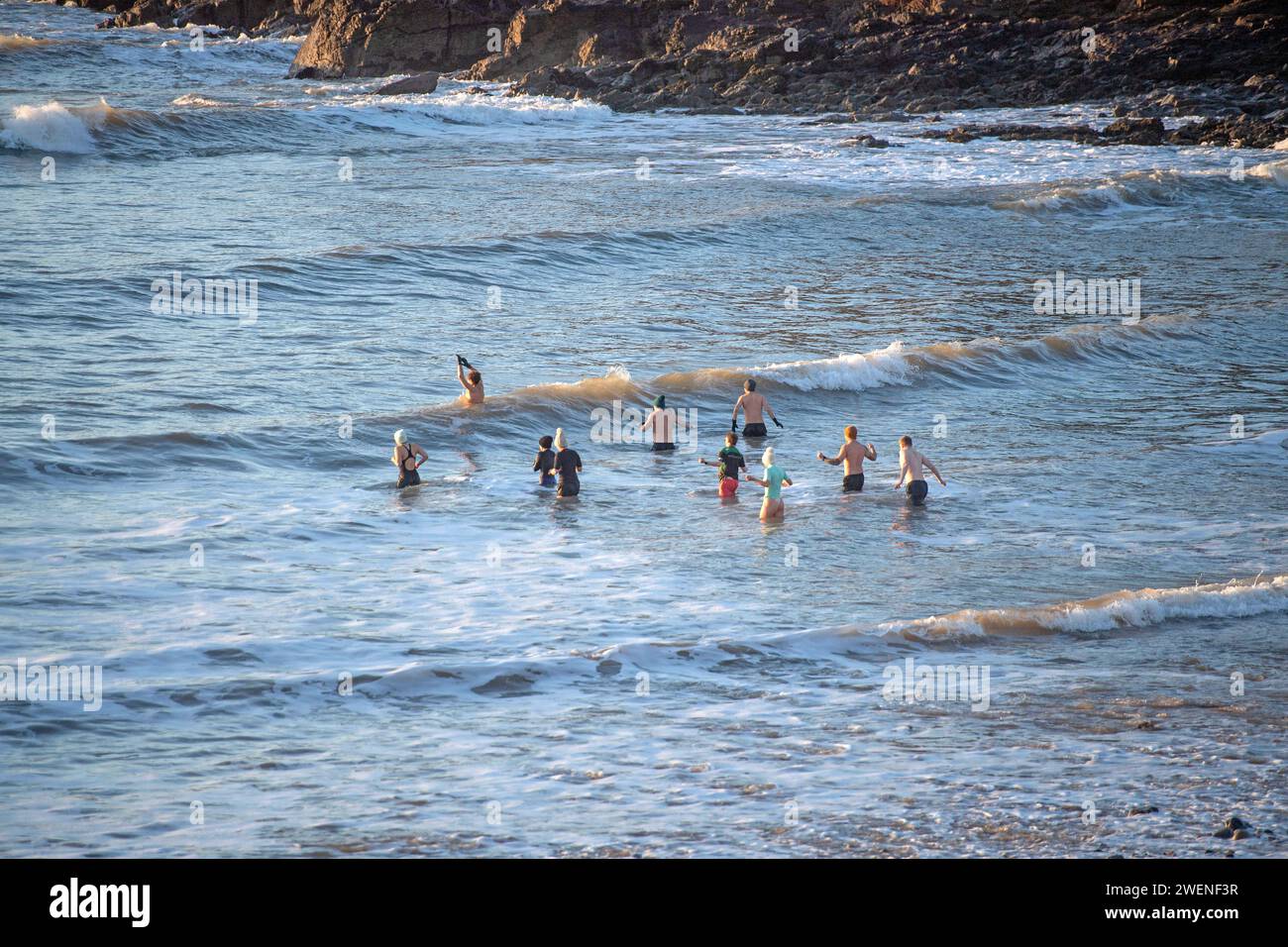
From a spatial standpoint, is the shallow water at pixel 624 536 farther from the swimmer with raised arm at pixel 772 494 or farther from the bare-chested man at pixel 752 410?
the bare-chested man at pixel 752 410

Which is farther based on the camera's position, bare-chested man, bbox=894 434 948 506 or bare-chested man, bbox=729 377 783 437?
bare-chested man, bbox=729 377 783 437

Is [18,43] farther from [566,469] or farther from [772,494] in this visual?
[772,494]

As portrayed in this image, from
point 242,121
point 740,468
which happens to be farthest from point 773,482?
point 242,121

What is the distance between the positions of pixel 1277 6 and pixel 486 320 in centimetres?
4515

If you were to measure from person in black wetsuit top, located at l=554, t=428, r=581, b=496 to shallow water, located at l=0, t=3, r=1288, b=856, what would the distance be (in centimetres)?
27

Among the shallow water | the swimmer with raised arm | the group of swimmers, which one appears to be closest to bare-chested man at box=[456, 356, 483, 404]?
the shallow water

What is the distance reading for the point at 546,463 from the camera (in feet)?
49.6

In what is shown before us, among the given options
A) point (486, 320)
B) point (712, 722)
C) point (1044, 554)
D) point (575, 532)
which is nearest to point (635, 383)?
point (486, 320)

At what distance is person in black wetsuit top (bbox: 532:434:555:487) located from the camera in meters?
15.1

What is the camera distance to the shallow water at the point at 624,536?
783 cm

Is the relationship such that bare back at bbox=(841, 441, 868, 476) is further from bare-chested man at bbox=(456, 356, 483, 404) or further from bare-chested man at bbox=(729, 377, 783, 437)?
bare-chested man at bbox=(456, 356, 483, 404)

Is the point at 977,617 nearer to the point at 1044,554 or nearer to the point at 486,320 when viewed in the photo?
the point at 1044,554

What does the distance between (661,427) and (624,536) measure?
3.78 meters

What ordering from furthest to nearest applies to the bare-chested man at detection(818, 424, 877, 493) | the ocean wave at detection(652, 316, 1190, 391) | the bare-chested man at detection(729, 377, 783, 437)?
1. the ocean wave at detection(652, 316, 1190, 391)
2. the bare-chested man at detection(729, 377, 783, 437)
3. the bare-chested man at detection(818, 424, 877, 493)
